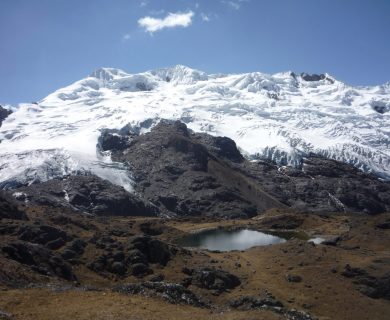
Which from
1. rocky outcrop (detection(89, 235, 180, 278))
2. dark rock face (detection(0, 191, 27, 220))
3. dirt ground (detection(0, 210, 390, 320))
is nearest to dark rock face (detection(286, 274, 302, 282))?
dirt ground (detection(0, 210, 390, 320))

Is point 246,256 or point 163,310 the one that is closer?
point 163,310

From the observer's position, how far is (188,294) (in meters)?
54.4

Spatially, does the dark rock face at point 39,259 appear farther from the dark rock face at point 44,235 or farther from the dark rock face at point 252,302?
the dark rock face at point 252,302

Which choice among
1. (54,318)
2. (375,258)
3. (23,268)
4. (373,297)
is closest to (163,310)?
(54,318)

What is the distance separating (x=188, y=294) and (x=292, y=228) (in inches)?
5745

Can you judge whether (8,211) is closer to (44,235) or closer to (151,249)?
(44,235)

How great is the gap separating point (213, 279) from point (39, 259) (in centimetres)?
2405

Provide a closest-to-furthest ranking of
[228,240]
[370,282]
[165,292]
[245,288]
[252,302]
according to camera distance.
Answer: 1. [165,292]
2. [252,302]
3. [245,288]
4. [370,282]
5. [228,240]

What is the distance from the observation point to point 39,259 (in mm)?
65312

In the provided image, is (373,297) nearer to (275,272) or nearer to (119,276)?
(275,272)

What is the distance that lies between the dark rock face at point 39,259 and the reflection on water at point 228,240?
253 ft

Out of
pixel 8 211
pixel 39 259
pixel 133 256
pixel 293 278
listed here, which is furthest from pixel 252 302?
pixel 8 211

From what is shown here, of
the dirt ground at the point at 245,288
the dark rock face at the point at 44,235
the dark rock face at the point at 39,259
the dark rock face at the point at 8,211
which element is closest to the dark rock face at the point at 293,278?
the dirt ground at the point at 245,288

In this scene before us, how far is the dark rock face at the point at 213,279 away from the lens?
73.3 m
